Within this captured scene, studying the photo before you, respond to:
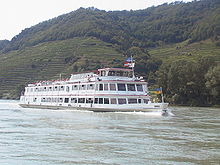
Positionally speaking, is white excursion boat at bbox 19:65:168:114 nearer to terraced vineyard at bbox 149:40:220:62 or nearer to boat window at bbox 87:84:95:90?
boat window at bbox 87:84:95:90

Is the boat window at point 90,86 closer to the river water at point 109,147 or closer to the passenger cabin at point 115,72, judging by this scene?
the passenger cabin at point 115,72

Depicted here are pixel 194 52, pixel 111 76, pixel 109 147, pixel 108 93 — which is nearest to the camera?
pixel 109 147

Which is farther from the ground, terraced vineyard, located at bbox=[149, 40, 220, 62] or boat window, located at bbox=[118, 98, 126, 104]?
terraced vineyard, located at bbox=[149, 40, 220, 62]

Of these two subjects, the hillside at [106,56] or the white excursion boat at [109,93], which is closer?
the white excursion boat at [109,93]

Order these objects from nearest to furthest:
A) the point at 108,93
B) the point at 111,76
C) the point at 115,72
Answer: the point at 108,93, the point at 111,76, the point at 115,72

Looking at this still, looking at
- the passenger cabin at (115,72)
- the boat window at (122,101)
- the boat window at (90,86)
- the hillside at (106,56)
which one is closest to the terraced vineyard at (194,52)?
the hillside at (106,56)

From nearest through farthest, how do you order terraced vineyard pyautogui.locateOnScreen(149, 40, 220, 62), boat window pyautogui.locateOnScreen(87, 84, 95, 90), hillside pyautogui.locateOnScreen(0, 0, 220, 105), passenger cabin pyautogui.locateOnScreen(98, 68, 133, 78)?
passenger cabin pyautogui.locateOnScreen(98, 68, 133, 78) < boat window pyautogui.locateOnScreen(87, 84, 95, 90) < hillside pyautogui.locateOnScreen(0, 0, 220, 105) < terraced vineyard pyautogui.locateOnScreen(149, 40, 220, 62)

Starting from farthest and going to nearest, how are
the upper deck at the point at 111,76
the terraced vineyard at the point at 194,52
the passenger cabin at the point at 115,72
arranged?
the terraced vineyard at the point at 194,52 → the passenger cabin at the point at 115,72 → the upper deck at the point at 111,76

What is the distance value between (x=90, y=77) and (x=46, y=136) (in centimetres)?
2222

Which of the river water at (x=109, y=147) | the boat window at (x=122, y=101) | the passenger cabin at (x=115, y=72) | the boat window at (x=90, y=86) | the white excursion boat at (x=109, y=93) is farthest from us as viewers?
the boat window at (x=90, y=86)

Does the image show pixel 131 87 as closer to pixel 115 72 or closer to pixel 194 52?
pixel 115 72

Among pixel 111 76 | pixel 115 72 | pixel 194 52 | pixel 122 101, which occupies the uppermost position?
pixel 194 52

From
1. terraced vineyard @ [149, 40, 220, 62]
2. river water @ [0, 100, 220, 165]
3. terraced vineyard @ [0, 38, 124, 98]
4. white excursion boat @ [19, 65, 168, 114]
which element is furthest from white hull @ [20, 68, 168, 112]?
terraced vineyard @ [0, 38, 124, 98]

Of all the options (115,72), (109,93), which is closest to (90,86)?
(115,72)
